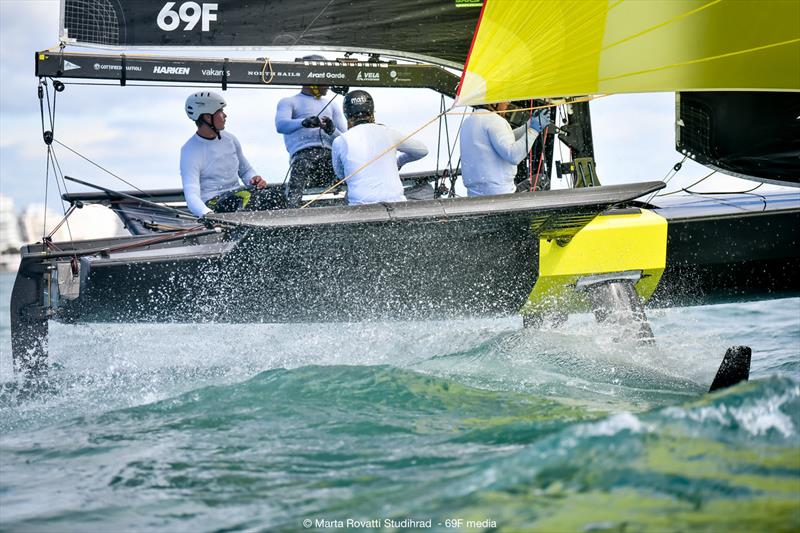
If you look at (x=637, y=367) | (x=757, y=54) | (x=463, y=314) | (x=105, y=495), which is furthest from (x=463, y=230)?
(x=105, y=495)

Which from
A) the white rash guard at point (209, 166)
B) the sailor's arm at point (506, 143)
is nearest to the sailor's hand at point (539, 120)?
the sailor's arm at point (506, 143)

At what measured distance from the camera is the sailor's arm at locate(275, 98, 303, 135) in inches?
250

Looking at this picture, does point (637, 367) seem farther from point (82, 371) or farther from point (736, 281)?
point (82, 371)

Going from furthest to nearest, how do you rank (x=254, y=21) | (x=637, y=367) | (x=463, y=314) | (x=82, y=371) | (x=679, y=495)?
1. (x=254, y=21)
2. (x=463, y=314)
3. (x=82, y=371)
4. (x=637, y=367)
5. (x=679, y=495)

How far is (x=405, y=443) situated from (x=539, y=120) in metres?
3.38

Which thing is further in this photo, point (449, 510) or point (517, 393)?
point (517, 393)

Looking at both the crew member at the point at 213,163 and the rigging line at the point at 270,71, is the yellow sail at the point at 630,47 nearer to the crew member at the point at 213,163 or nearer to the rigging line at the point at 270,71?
the rigging line at the point at 270,71

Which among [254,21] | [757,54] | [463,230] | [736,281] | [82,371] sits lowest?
[82,371]

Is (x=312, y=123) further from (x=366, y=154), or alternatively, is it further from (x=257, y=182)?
(x=366, y=154)

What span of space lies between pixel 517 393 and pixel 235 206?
2.92 m

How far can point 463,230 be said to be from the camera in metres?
4.68

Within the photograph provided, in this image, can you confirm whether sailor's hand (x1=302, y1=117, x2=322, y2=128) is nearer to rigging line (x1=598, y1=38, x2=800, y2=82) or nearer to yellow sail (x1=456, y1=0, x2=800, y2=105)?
yellow sail (x1=456, y1=0, x2=800, y2=105)

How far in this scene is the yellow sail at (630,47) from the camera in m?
3.90

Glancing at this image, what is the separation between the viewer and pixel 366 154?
5.16m
